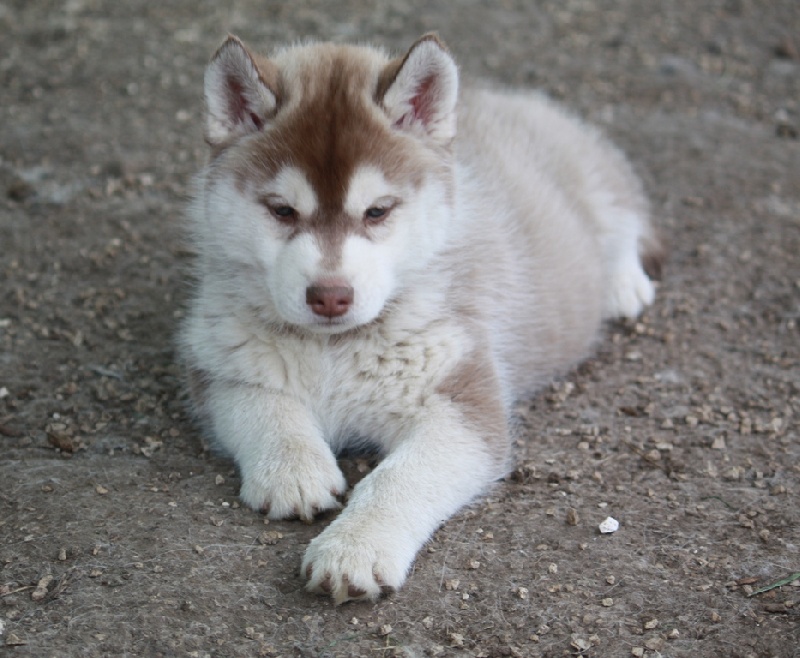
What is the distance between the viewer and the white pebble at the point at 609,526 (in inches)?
134

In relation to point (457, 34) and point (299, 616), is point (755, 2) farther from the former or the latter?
point (299, 616)

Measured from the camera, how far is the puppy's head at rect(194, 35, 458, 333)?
335 centimetres

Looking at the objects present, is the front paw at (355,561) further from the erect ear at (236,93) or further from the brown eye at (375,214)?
the erect ear at (236,93)

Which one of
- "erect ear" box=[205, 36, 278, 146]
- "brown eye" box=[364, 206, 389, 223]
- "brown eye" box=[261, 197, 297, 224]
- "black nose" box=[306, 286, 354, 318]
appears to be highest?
"erect ear" box=[205, 36, 278, 146]

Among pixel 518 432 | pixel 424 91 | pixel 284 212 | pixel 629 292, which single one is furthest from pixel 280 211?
pixel 629 292

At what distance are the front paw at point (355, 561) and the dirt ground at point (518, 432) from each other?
0.07 metres

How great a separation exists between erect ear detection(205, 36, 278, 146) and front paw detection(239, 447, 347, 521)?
118 cm

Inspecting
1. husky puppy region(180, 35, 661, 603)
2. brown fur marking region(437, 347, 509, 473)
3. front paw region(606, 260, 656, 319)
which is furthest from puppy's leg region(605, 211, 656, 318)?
brown fur marking region(437, 347, 509, 473)

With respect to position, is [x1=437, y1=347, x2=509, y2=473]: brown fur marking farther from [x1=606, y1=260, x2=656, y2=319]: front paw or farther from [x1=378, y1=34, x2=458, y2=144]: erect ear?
[x1=606, y1=260, x2=656, y2=319]: front paw

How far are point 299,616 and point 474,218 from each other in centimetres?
182

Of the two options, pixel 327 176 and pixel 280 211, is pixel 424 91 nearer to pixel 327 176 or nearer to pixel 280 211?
pixel 327 176

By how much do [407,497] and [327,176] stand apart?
3.59ft

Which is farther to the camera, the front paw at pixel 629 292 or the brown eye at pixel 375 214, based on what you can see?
the front paw at pixel 629 292

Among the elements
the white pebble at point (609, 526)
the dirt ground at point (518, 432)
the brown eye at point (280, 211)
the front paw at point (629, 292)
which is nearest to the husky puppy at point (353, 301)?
the brown eye at point (280, 211)
